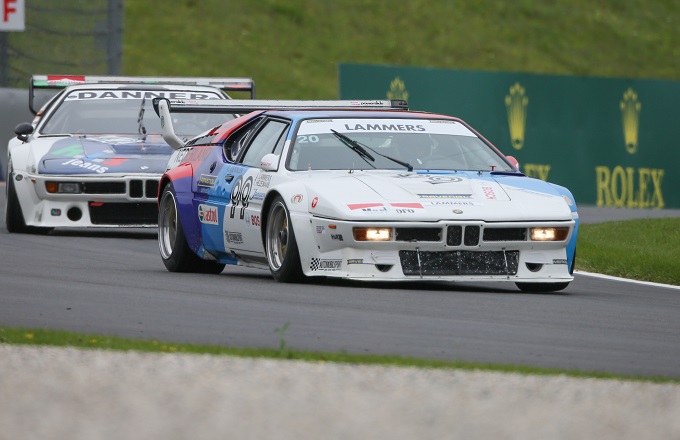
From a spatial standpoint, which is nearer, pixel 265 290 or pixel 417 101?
pixel 265 290

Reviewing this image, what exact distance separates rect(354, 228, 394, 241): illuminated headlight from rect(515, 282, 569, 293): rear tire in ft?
4.01

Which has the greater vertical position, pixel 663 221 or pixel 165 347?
pixel 165 347

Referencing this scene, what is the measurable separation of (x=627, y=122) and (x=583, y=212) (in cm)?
274

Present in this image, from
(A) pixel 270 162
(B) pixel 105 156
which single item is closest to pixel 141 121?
(B) pixel 105 156

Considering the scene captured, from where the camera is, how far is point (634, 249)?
14172mm

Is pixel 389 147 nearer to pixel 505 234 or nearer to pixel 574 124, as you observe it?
pixel 505 234

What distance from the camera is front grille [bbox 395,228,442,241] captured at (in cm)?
1003

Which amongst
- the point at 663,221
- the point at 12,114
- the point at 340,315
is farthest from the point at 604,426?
the point at 12,114

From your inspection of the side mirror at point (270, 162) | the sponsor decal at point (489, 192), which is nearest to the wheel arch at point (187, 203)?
the side mirror at point (270, 162)

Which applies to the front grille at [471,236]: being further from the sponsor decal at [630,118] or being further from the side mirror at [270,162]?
the sponsor decal at [630,118]

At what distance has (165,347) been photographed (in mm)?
7297

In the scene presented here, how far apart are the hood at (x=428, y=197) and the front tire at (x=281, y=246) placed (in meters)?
0.25

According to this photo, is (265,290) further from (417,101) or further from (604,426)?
(417,101)

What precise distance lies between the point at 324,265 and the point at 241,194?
1223 mm
